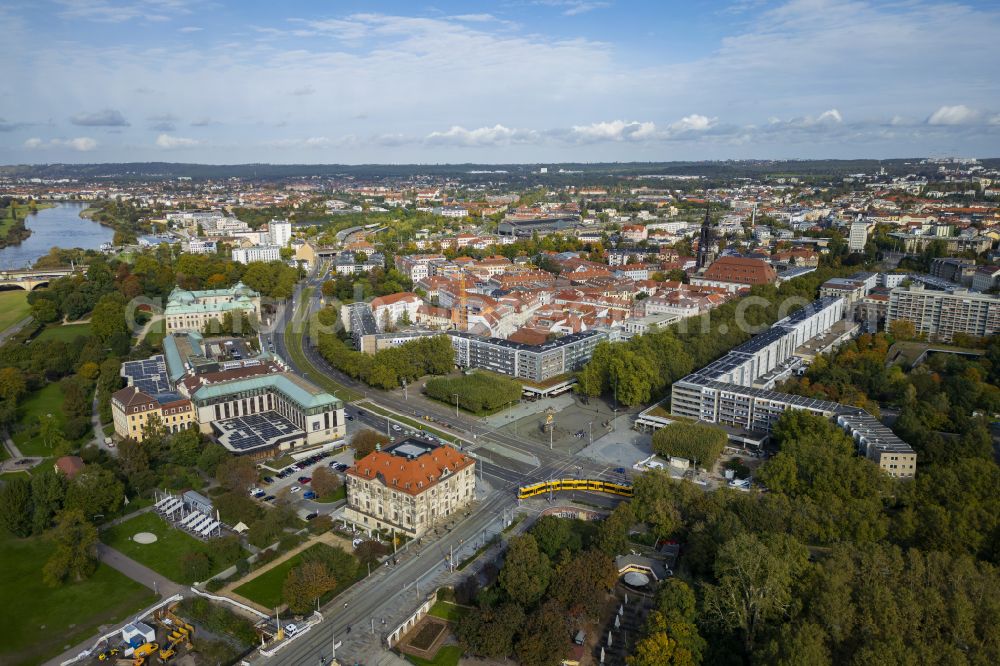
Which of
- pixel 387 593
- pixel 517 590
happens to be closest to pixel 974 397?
pixel 517 590

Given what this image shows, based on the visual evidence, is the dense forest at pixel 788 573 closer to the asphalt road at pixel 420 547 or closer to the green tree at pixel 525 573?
the green tree at pixel 525 573

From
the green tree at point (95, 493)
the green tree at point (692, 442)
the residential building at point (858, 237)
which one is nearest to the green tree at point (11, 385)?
the green tree at point (95, 493)

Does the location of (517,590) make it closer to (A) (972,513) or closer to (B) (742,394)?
(A) (972,513)

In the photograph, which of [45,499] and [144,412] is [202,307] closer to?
[144,412]

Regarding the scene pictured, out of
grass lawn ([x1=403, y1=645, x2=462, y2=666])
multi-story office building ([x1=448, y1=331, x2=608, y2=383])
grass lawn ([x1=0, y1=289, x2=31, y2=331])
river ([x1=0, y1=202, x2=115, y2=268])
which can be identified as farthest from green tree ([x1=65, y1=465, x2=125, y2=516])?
river ([x1=0, y1=202, x2=115, y2=268])

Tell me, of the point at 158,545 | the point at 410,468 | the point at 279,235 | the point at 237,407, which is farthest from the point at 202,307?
the point at 279,235

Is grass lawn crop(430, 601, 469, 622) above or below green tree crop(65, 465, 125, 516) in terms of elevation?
below

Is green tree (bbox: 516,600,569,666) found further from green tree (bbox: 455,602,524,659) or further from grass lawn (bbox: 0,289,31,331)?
grass lawn (bbox: 0,289,31,331)
